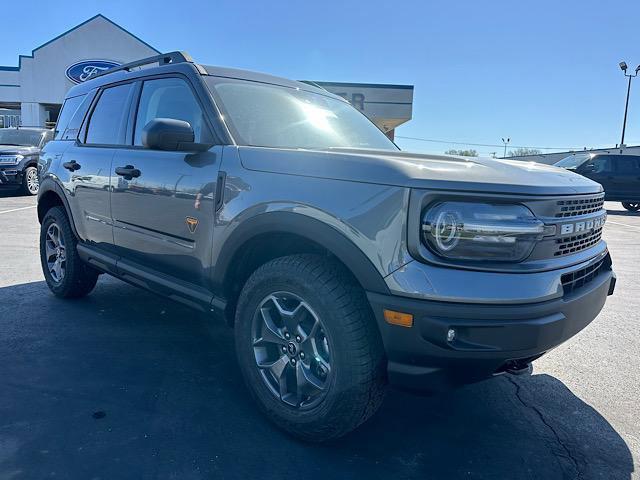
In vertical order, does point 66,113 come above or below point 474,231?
above

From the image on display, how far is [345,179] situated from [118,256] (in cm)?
229

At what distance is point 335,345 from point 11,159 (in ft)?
44.1

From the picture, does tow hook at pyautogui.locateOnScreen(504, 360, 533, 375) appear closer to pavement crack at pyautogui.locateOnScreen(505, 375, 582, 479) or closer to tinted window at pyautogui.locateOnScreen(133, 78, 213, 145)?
pavement crack at pyautogui.locateOnScreen(505, 375, 582, 479)

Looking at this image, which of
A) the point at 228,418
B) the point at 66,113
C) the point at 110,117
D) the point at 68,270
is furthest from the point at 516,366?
the point at 66,113

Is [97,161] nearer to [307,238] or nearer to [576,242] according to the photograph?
[307,238]

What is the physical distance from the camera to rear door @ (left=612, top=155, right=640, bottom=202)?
50.8ft

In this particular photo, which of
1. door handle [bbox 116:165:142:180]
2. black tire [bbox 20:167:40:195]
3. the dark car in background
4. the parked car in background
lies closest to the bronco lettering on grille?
door handle [bbox 116:165:142:180]

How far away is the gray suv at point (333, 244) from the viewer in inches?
78.3

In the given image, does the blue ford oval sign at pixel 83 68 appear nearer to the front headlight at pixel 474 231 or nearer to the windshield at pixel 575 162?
the windshield at pixel 575 162

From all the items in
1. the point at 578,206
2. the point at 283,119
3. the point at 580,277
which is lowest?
the point at 580,277

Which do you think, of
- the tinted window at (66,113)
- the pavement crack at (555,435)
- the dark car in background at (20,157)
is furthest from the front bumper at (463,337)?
the dark car in background at (20,157)

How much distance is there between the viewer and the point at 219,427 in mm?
2600

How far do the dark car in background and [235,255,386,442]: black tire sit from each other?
12.1 m

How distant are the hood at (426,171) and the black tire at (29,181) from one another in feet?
42.1
